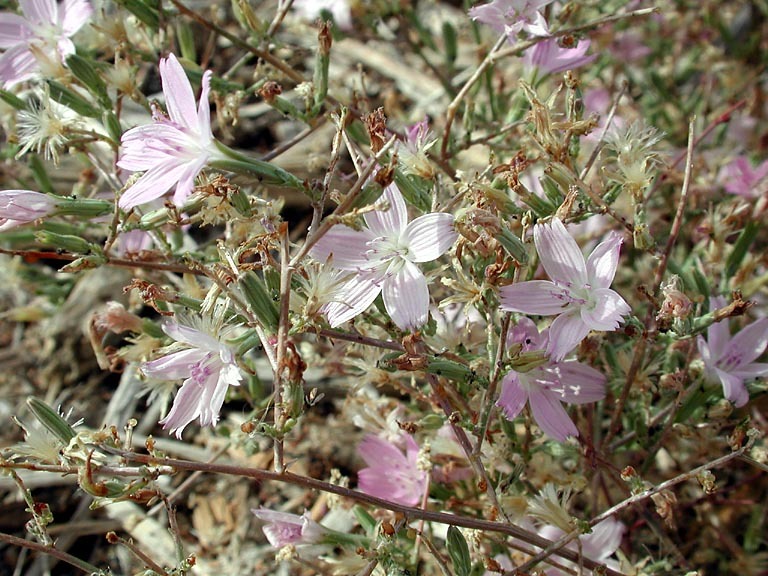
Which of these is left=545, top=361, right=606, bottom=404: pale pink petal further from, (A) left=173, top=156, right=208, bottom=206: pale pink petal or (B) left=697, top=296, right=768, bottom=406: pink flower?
(A) left=173, top=156, right=208, bottom=206: pale pink petal

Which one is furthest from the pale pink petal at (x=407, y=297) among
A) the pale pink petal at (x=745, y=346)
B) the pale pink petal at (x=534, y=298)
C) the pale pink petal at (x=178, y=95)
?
the pale pink petal at (x=745, y=346)

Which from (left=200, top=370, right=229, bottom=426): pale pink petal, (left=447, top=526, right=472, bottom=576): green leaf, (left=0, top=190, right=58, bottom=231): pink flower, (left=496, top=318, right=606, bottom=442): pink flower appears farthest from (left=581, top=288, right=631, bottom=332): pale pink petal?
(left=0, top=190, right=58, bottom=231): pink flower

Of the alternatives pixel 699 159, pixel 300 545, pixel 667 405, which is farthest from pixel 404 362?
pixel 699 159

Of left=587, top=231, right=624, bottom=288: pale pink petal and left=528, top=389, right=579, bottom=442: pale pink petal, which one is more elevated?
left=587, top=231, right=624, bottom=288: pale pink petal

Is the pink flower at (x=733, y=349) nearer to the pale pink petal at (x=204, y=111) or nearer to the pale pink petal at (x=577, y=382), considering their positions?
the pale pink petal at (x=577, y=382)

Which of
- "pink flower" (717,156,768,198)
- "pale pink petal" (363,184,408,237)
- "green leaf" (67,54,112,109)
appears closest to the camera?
"pale pink petal" (363,184,408,237)

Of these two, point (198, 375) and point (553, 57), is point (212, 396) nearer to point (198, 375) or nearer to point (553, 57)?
point (198, 375)
